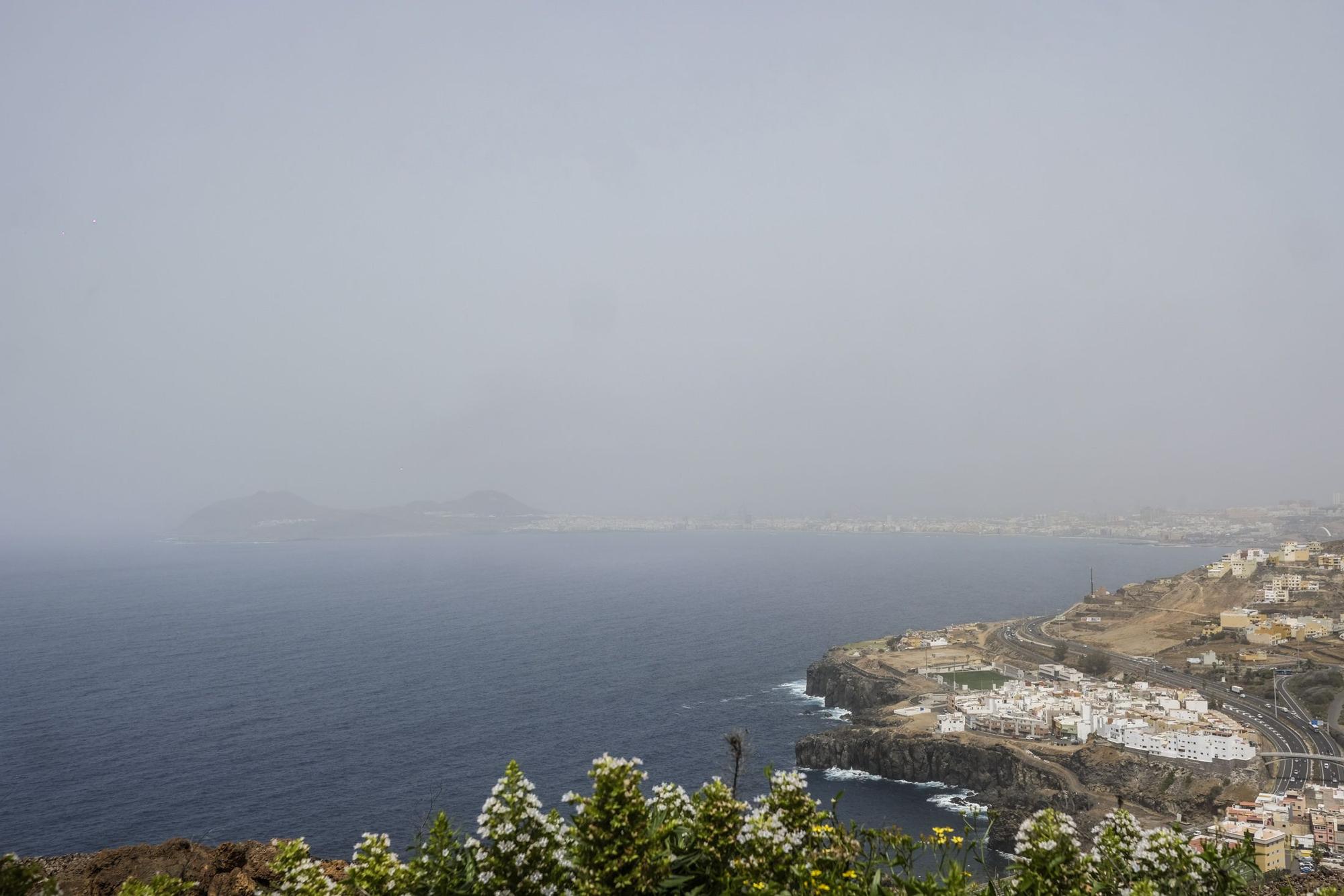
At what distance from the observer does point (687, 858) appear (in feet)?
14.4

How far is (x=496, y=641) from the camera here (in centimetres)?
6412

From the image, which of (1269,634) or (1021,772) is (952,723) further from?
(1269,634)

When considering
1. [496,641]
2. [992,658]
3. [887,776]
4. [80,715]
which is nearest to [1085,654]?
[992,658]

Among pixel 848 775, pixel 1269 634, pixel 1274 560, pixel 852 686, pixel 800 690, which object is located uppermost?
pixel 1274 560

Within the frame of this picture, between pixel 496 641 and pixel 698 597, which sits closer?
pixel 496 641

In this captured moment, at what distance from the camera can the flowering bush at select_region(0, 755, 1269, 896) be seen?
4.08 meters

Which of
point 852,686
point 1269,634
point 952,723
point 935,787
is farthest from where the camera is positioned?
point 1269,634

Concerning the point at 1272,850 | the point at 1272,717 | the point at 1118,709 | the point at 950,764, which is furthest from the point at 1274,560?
the point at 1272,850

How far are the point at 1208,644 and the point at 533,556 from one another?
12997cm

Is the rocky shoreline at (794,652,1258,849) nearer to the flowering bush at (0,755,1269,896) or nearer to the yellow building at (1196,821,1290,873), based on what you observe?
the yellow building at (1196,821,1290,873)

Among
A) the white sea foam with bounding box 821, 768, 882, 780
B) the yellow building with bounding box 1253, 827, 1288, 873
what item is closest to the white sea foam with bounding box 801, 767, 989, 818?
the white sea foam with bounding box 821, 768, 882, 780

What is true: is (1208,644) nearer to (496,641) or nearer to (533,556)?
(496,641)

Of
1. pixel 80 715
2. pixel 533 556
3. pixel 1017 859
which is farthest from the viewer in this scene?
pixel 533 556

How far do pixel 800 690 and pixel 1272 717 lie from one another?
25330 millimetres
